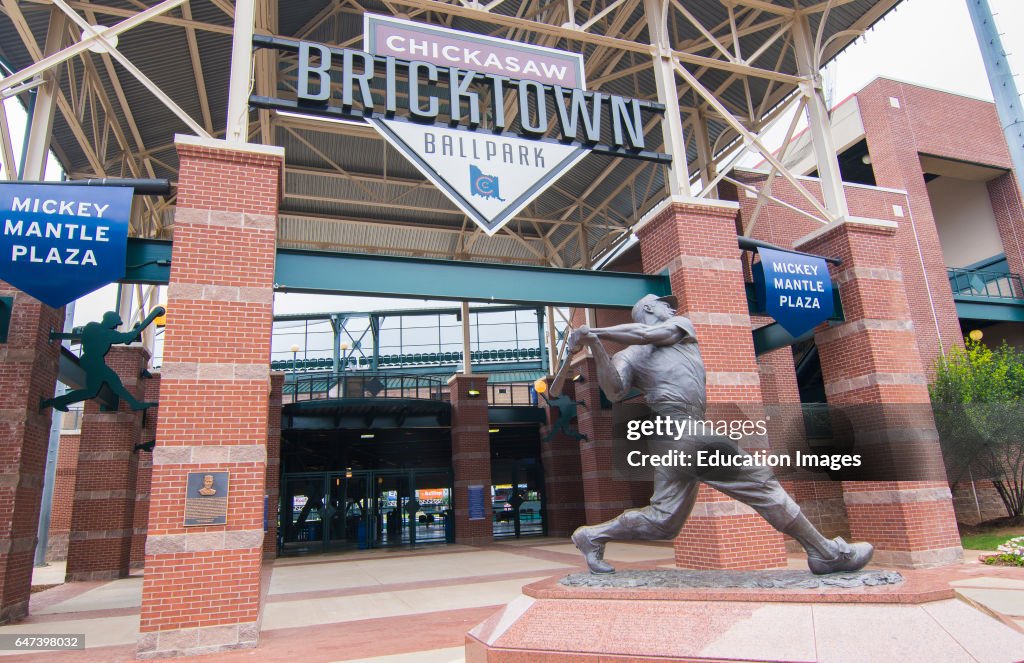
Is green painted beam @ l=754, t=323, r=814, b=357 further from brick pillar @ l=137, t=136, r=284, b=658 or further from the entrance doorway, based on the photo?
the entrance doorway

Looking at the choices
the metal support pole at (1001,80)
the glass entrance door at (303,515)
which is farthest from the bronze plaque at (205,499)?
the glass entrance door at (303,515)

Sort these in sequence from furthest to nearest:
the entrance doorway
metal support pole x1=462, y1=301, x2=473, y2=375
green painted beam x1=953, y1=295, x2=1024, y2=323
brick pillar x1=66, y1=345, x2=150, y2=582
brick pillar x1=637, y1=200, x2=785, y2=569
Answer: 1. metal support pole x1=462, y1=301, x2=473, y2=375
2. the entrance doorway
3. green painted beam x1=953, y1=295, x2=1024, y2=323
4. brick pillar x1=66, y1=345, x2=150, y2=582
5. brick pillar x1=637, y1=200, x2=785, y2=569

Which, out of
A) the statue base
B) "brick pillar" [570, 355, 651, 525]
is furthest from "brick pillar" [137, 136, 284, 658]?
"brick pillar" [570, 355, 651, 525]

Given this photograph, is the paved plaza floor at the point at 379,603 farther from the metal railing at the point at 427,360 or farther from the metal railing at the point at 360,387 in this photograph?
the metal railing at the point at 427,360

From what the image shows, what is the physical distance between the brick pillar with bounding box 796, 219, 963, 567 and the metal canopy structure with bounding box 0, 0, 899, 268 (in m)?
1.27

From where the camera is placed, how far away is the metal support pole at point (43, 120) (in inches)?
424

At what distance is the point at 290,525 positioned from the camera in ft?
82.1

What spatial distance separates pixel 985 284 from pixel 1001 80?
48.8 ft

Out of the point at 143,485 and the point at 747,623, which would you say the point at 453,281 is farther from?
the point at 143,485

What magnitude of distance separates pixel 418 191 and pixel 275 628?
16418 millimetres

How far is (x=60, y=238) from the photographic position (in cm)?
855

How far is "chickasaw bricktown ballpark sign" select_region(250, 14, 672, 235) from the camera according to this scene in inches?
426

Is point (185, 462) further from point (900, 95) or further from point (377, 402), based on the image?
point (900, 95)
